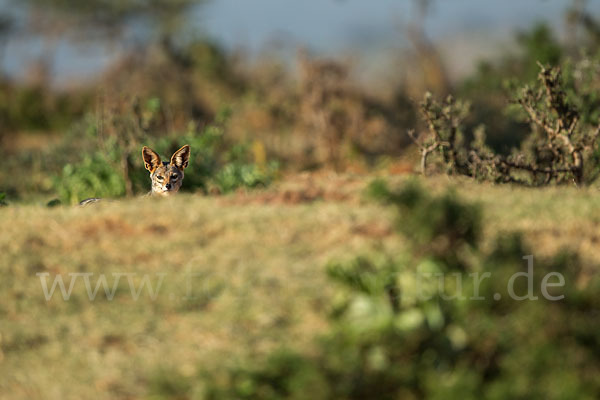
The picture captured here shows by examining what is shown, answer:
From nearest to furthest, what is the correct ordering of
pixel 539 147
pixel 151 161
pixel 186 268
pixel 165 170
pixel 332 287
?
pixel 332 287 < pixel 186 268 < pixel 165 170 < pixel 151 161 < pixel 539 147

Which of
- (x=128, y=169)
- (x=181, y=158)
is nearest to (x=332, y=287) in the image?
(x=181, y=158)

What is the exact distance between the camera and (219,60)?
3219 cm

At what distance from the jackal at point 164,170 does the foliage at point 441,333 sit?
444 cm

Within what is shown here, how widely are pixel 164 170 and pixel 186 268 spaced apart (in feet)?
12.1

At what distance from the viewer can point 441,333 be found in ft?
17.9

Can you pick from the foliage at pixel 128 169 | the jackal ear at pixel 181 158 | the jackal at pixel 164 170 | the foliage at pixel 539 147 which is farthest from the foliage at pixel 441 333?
the foliage at pixel 128 169

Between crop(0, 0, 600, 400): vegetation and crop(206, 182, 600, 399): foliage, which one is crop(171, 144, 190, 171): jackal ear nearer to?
crop(0, 0, 600, 400): vegetation

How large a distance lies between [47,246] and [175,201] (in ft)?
4.06

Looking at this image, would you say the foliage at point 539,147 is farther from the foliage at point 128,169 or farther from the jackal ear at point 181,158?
the foliage at point 128,169

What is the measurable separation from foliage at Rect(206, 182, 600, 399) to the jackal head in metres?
4.44

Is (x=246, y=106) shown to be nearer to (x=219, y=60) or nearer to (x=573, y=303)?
(x=219, y=60)

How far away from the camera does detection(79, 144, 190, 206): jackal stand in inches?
393

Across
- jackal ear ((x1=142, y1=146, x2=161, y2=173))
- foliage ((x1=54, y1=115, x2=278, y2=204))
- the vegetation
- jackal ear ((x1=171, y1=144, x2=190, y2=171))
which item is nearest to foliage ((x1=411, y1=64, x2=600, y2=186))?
the vegetation

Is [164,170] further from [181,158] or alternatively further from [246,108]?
[246,108]
